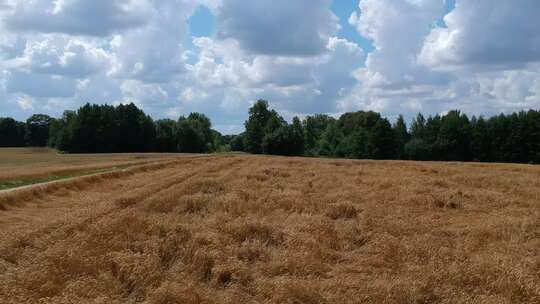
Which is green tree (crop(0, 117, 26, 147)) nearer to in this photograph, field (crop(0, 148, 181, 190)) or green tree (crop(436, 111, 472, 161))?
field (crop(0, 148, 181, 190))

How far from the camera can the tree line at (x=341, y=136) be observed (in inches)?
3898

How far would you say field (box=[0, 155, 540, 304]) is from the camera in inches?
302

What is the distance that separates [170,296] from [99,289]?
1.04 m

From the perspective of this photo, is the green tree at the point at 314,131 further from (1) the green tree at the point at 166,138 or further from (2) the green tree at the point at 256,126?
(1) the green tree at the point at 166,138

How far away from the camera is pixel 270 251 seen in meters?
10.3

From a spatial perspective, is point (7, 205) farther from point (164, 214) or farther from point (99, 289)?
point (99, 289)

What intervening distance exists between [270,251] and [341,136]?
445 feet

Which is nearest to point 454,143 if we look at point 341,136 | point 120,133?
point 341,136

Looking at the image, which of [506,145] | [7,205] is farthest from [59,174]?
[506,145]

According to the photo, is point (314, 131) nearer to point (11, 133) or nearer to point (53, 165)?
point (11, 133)

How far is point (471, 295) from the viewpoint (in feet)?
25.6

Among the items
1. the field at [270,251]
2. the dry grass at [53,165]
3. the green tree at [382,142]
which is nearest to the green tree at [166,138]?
the green tree at [382,142]

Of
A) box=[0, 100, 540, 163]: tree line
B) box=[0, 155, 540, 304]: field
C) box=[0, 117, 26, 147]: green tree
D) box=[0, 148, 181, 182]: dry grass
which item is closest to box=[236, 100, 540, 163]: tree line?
box=[0, 100, 540, 163]: tree line

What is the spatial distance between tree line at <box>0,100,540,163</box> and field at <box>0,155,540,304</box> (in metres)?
87.1
